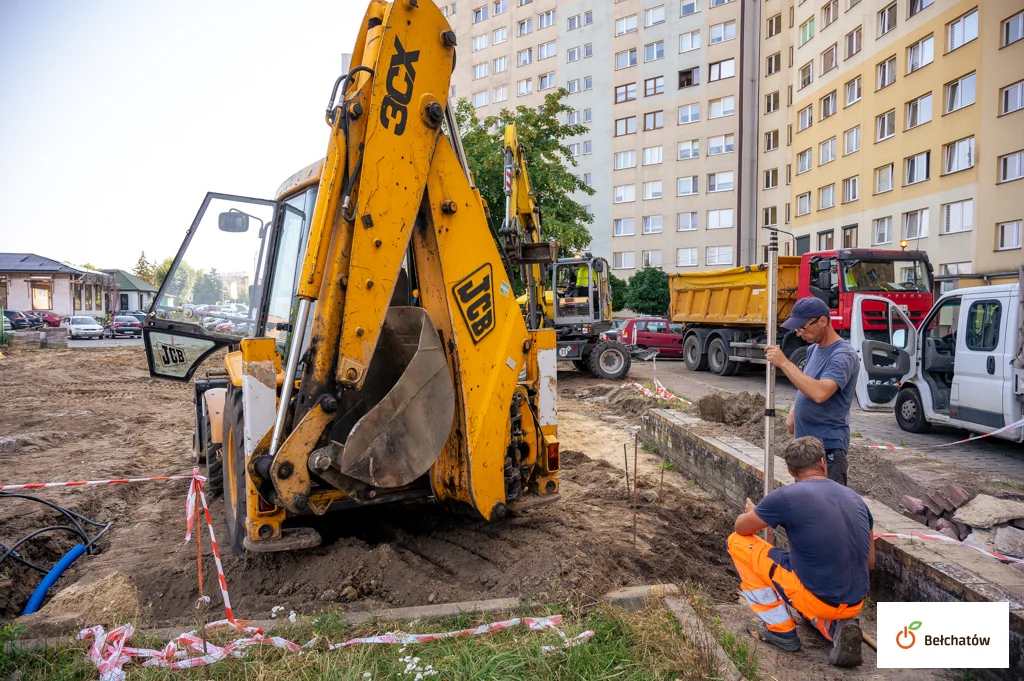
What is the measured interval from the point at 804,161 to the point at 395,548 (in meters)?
33.5

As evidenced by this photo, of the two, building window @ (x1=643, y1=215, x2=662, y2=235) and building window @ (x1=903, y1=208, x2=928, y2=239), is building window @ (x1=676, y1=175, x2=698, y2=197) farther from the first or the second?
building window @ (x1=903, y1=208, x2=928, y2=239)

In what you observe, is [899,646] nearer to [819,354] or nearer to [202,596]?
[819,354]

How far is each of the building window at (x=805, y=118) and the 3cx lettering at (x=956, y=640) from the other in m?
33.4

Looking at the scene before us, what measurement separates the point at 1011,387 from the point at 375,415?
741 centimetres

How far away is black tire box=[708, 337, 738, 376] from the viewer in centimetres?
1659

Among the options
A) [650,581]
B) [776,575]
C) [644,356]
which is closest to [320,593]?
[650,581]

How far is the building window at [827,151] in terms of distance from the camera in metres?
29.8

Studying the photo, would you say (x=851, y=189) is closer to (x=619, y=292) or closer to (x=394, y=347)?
(x=619, y=292)

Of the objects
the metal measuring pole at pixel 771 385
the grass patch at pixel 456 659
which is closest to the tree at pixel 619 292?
the metal measuring pole at pixel 771 385

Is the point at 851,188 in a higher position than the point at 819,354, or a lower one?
higher

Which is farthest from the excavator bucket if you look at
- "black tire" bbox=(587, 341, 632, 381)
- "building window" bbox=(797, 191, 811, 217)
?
"building window" bbox=(797, 191, 811, 217)

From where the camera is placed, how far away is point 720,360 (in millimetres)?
16984

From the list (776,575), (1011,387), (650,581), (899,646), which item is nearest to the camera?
(899,646)

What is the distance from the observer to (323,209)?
3508mm
